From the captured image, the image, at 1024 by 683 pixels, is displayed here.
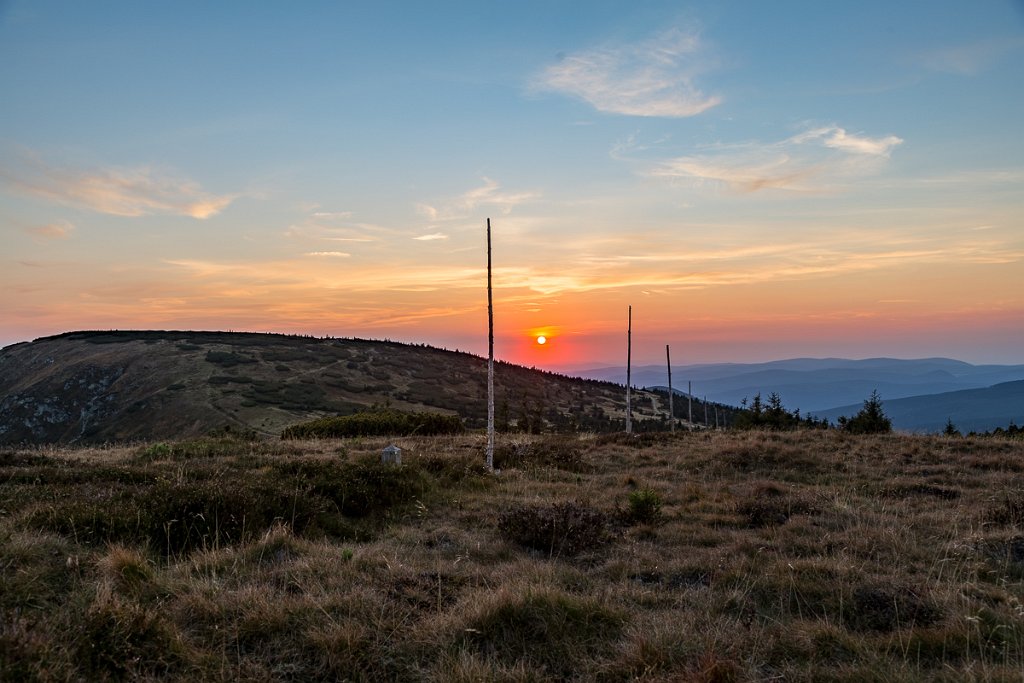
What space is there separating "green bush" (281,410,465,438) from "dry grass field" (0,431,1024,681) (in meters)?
16.7

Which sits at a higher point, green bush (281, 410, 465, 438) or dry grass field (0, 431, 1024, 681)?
dry grass field (0, 431, 1024, 681)

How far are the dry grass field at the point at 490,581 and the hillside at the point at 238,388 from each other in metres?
26.9

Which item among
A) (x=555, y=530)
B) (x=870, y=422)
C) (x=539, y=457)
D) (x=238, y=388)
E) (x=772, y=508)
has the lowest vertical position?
(x=870, y=422)

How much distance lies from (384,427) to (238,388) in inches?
1652

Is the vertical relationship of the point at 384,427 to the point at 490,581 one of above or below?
below

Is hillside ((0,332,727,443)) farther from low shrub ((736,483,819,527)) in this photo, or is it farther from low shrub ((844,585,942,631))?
low shrub ((844,585,942,631))

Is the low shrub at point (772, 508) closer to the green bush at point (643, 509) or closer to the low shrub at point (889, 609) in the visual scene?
the green bush at point (643, 509)


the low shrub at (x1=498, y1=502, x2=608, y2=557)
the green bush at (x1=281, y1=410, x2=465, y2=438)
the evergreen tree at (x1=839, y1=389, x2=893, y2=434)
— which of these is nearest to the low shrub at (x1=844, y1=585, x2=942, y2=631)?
the low shrub at (x1=498, y1=502, x2=608, y2=557)

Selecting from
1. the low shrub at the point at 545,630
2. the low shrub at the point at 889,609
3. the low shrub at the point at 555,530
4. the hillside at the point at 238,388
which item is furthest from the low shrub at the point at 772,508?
the hillside at the point at 238,388

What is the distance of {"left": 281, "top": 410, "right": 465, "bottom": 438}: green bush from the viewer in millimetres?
28578

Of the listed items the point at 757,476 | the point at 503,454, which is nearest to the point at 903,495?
the point at 757,476

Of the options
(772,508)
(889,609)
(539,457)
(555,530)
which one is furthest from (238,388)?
(889,609)

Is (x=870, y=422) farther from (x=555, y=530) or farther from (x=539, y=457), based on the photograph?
(x=555, y=530)

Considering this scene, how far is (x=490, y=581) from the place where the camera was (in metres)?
5.91
